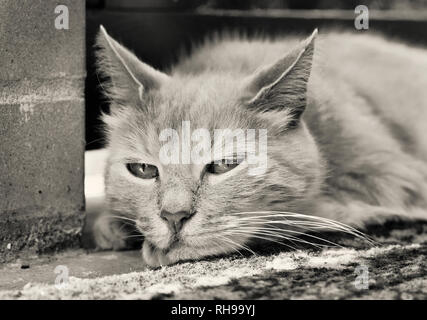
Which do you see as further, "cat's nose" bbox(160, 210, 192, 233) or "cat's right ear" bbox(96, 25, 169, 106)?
"cat's right ear" bbox(96, 25, 169, 106)

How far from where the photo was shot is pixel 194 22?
3.28m

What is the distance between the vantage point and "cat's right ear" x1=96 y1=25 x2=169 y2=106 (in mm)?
2088

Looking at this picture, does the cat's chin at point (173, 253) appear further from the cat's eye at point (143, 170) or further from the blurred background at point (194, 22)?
the blurred background at point (194, 22)

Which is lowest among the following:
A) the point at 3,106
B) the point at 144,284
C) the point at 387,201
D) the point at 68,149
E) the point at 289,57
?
the point at 144,284

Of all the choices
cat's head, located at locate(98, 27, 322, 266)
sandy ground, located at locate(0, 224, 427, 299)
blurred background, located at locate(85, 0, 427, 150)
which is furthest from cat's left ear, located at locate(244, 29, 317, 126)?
blurred background, located at locate(85, 0, 427, 150)

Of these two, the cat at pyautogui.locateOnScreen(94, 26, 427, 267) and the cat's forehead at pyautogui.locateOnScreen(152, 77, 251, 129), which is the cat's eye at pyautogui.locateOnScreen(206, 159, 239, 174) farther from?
the cat's forehead at pyautogui.locateOnScreen(152, 77, 251, 129)

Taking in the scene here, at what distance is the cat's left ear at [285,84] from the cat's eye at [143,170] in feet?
1.23

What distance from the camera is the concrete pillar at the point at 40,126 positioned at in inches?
80.7

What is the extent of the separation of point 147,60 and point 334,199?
4.23 feet

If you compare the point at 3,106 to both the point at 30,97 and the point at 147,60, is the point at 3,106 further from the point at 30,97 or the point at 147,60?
the point at 147,60

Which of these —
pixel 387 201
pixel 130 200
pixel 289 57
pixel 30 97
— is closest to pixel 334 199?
pixel 387 201

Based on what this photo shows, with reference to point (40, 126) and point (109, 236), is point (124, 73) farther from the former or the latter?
point (109, 236)

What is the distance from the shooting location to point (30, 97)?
83.1 inches

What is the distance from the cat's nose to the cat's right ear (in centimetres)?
→ 45
